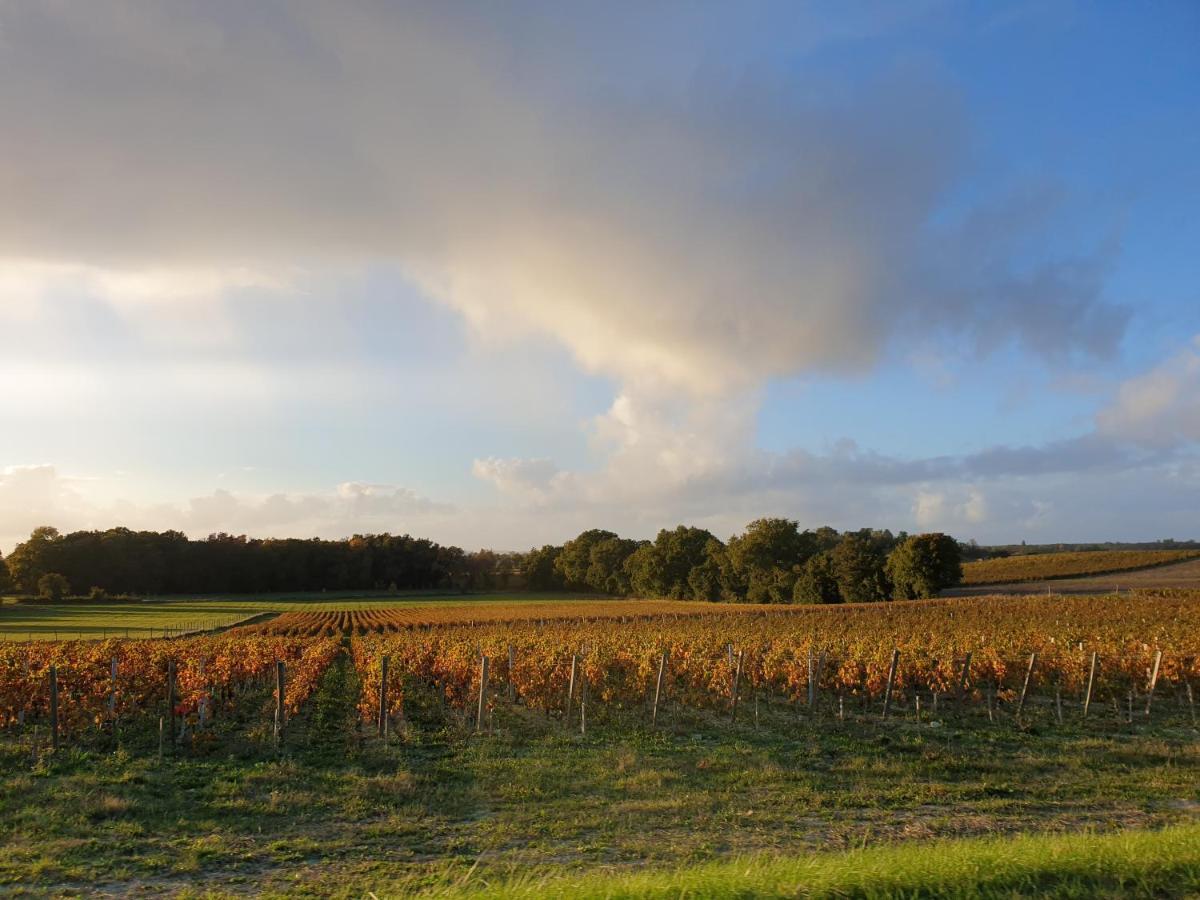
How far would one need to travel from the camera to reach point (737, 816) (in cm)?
934

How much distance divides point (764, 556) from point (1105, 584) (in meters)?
30.9

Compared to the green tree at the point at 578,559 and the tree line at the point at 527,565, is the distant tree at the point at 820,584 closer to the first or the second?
the tree line at the point at 527,565

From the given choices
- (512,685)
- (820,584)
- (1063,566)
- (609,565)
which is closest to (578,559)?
(609,565)

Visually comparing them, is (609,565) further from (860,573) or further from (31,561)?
(31,561)

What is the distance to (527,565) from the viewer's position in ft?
419

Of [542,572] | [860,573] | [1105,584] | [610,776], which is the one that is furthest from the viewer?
[542,572]

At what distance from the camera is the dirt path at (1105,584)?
58000 millimetres

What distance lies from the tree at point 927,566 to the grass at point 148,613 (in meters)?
55.0

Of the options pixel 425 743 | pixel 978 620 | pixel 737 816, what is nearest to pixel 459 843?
pixel 737 816

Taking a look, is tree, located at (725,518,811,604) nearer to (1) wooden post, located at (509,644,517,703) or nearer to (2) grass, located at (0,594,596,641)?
(2) grass, located at (0,594,596,641)

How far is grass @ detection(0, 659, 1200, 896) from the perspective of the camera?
5.73m

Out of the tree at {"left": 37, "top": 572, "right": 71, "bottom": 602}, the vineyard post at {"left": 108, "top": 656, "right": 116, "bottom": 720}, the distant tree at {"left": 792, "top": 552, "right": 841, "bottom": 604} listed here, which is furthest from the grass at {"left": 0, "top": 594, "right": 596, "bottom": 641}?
the distant tree at {"left": 792, "top": 552, "right": 841, "bottom": 604}

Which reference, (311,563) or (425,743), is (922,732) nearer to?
(425,743)

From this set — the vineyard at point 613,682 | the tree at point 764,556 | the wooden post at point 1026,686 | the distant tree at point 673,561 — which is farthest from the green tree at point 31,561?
the wooden post at point 1026,686
